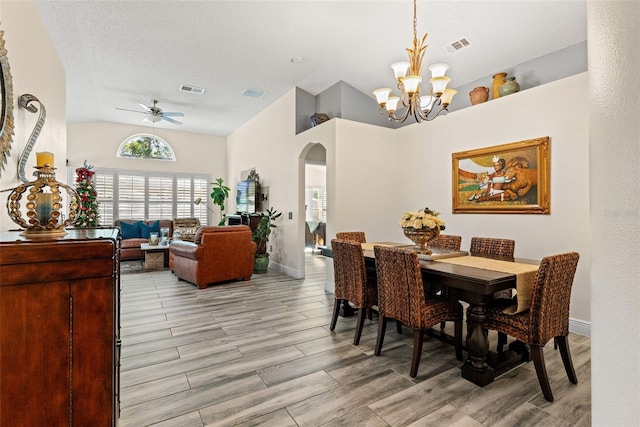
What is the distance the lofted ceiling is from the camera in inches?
139

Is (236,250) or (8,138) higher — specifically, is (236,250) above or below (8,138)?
below

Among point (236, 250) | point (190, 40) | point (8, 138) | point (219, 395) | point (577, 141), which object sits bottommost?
point (219, 395)

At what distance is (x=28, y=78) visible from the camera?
230cm

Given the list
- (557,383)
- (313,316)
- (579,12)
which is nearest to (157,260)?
(313,316)

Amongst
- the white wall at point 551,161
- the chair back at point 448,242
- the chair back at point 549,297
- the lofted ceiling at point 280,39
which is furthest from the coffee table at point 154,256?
the chair back at point 549,297

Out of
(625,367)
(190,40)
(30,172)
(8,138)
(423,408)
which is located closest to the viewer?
(625,367)

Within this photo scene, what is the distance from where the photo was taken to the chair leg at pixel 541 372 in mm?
2043

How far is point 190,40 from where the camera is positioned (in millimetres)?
4242

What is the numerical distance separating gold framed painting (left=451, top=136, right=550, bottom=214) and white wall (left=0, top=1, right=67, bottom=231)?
15.4 ft

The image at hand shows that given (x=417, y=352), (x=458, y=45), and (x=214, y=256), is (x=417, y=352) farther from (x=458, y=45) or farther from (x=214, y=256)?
(x=458, y=45)

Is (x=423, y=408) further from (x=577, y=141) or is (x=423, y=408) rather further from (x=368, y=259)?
(x=577, y=141)

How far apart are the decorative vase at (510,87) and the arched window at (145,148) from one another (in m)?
8.15

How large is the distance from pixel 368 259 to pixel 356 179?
7.11ft

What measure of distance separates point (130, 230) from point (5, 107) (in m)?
6.62
